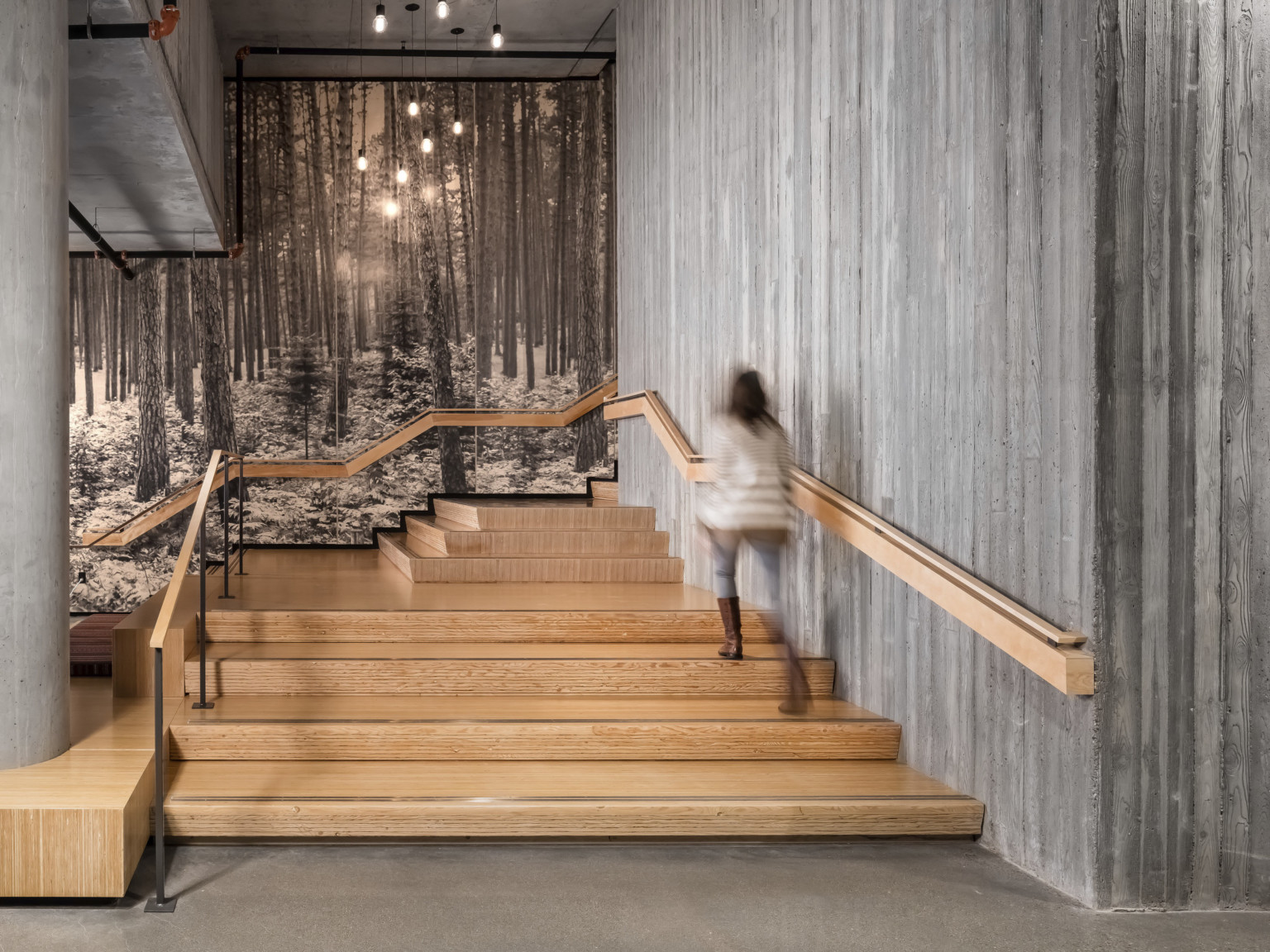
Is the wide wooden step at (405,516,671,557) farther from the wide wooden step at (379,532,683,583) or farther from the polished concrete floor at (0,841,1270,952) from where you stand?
the polished concrete floor at (0,841,1270,952)

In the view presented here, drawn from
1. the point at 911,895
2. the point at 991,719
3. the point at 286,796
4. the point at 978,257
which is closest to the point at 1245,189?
the point at 978,257

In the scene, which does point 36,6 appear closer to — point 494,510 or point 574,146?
point 494,510

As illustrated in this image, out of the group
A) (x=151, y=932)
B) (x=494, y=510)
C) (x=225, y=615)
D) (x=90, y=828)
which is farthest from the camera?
(x=494, y=510)

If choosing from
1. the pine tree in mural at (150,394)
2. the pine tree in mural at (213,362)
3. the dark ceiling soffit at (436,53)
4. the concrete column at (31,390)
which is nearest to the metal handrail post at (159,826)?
the concrete column at (31,390)

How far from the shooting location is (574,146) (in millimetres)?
9906

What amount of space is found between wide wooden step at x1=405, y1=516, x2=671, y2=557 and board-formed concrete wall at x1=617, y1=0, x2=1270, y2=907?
7.27 ft

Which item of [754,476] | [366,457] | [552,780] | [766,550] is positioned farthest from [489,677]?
[366,457]

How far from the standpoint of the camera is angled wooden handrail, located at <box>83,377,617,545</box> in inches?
354

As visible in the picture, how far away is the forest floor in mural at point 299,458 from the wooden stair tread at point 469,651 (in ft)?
15.8

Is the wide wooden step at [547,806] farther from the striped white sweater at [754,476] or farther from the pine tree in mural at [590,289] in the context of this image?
the pine tree in mural at [590,289]

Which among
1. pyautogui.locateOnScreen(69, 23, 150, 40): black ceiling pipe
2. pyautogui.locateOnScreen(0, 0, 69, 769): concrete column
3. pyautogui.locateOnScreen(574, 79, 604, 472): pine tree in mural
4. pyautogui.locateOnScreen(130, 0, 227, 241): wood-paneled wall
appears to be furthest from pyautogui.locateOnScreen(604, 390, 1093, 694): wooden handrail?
pyautogui.locateOnScreen(574, 79, 604, 472): pine tree in mural

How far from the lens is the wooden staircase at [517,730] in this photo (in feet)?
11.4

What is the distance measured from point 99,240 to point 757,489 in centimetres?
626

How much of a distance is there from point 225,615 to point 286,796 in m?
1.68
